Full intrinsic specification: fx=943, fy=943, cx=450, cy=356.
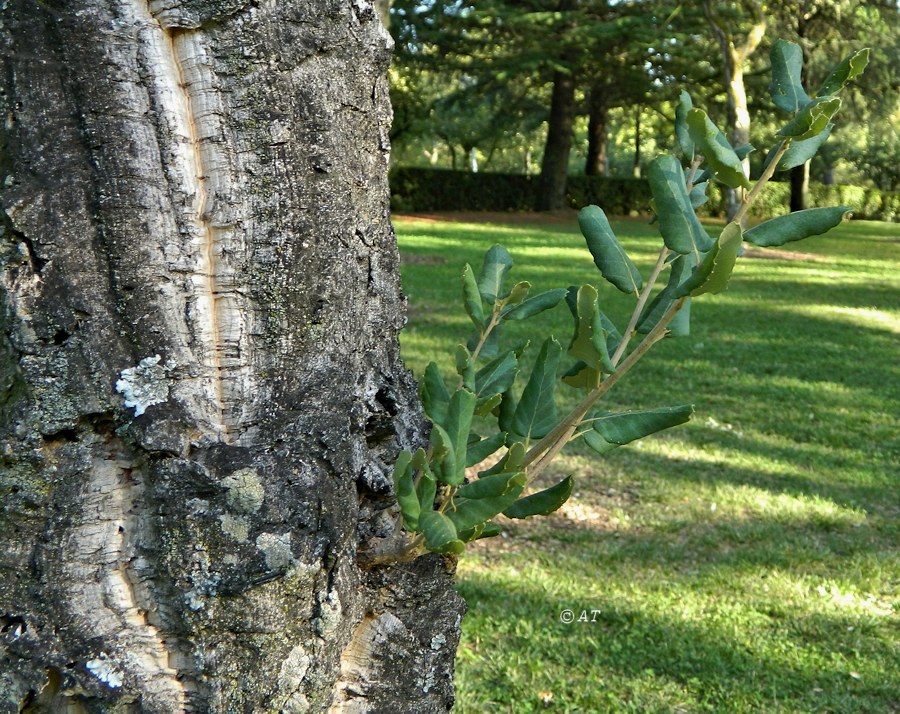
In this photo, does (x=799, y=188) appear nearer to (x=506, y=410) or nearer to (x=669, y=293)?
(x=506, y=410)

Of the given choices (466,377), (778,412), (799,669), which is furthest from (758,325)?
(466,377)

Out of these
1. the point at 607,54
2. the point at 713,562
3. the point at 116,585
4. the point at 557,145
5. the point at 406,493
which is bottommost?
the point at 713,562

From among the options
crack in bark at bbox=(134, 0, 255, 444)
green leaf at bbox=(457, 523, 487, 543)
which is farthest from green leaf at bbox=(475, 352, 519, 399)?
crack in bark at bbox=(134, 0, 255, 444)

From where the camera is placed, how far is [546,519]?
4.91 metres

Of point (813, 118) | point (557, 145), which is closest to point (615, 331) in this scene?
point (813, 118)

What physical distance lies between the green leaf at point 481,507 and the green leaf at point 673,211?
0.37 metres

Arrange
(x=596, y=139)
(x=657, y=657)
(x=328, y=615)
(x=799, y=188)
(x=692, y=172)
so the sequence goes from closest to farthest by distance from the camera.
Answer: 1. (x=328, y=615)
2. (x=692, y=172)
3. (x=657, y=657)
4. (x=799, y=188)
5. (x=596, y=139)

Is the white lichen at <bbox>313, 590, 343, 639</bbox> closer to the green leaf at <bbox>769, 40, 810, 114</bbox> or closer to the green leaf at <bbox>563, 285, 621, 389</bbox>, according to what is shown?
the green leaf at <bbox>563, 285, 621, 389</bbox>

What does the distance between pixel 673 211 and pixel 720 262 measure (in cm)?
15

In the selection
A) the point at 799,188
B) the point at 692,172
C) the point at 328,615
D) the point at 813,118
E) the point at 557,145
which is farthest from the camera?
the point at 799,188

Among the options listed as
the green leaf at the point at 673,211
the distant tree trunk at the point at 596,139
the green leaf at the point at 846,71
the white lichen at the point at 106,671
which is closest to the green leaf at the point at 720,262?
the green leaf at the point at 673,211

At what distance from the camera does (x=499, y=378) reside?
1.63 m

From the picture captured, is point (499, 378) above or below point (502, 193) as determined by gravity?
above

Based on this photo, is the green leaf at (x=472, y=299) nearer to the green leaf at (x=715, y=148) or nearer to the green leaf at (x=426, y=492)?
the green leaf at (x=426, y=492)
